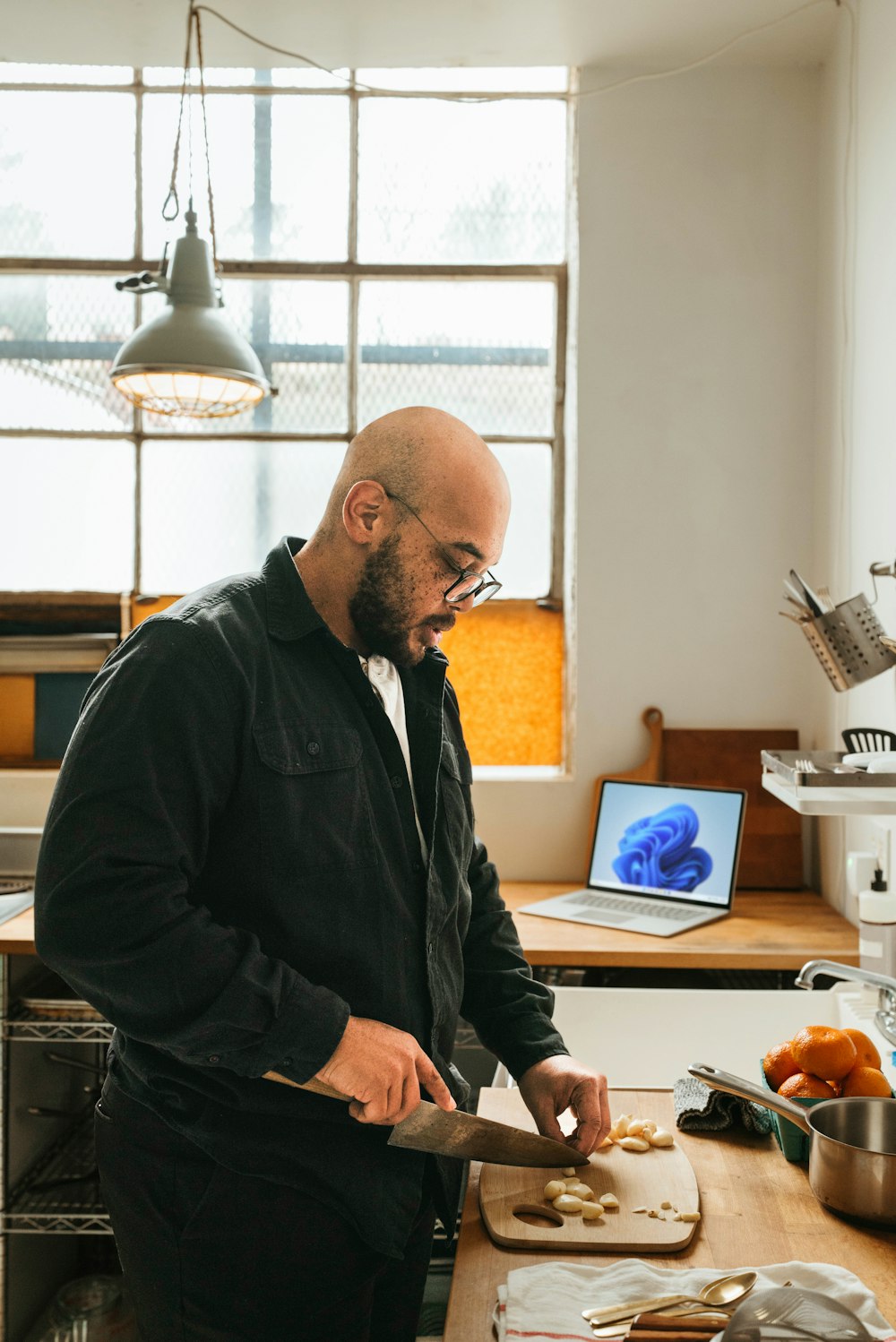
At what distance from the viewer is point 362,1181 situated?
3.76 ft

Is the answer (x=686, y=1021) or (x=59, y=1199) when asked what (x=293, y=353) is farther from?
(x=59, y=1199)

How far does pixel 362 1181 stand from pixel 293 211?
96.7 inches

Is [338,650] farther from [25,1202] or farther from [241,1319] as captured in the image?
[25,1202]

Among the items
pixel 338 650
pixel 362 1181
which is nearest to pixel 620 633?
pixel 338 650

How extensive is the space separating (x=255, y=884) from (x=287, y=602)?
318 mm

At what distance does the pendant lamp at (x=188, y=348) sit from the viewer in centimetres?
211

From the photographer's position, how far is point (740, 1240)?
110 cm

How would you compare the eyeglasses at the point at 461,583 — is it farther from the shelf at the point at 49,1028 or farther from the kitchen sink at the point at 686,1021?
the shelf at the point at 49,1028

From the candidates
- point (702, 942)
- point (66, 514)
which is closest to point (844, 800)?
point (702, 942)

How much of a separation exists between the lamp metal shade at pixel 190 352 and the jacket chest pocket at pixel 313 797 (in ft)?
3.83

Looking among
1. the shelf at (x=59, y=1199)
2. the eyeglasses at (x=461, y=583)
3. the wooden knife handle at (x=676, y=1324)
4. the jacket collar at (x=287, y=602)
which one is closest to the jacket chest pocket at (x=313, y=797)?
the jacket collar at (x=287, y=602)

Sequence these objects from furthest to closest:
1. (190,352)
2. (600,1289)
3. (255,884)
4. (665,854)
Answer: (665,854)
(190,352)
(255,884)
(600,1289)

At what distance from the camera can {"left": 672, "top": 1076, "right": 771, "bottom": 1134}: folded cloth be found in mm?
1339

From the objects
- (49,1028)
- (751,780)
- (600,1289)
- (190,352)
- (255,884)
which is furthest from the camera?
(751,780)
